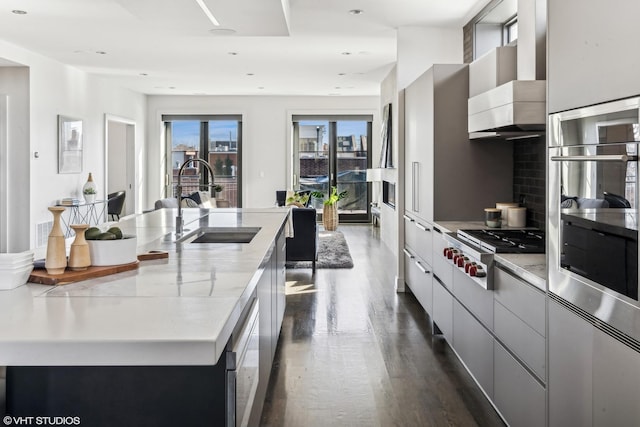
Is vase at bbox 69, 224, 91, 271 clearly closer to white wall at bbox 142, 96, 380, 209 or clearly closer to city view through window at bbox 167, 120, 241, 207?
white wall at bbox 142, 96, 380, 209

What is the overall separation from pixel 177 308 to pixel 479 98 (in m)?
2.46

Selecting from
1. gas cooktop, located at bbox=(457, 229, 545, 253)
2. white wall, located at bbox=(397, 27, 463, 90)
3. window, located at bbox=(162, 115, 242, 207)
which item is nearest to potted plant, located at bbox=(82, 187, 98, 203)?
window, located at bbox=(162, 115, 242, 207)

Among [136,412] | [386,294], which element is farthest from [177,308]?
[386,294]

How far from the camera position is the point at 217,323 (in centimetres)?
146

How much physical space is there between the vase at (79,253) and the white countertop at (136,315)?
0.10 m

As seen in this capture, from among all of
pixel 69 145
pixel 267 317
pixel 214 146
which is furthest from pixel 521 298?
pixel 214 146

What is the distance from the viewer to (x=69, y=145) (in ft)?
27.5

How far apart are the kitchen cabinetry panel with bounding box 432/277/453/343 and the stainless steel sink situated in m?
1.26

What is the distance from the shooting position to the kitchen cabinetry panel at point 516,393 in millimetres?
2254

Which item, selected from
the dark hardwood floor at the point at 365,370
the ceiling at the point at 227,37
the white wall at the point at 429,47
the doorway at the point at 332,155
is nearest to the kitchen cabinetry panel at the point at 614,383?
the dark hardwood floor at the point at 365,370

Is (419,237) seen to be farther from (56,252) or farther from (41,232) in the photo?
(41,232)

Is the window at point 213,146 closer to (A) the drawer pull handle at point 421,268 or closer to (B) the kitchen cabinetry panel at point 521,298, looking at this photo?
(A) the drawer pull handle at point 421,268

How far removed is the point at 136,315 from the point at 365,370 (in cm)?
229

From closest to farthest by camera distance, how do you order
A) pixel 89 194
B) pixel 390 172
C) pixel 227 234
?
pixel 227 234 < pixel 390 172 < pixel 89 194
